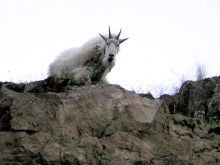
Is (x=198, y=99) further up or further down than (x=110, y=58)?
further down

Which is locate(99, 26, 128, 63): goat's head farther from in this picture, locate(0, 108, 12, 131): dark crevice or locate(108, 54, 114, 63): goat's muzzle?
locate(0, 108, 12, 131): dark crevice

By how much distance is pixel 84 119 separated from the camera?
436 cm

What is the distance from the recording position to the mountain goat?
7.58 metres

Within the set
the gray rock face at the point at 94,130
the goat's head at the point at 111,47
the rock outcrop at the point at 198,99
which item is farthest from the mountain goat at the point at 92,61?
the gray rock face at the point at 94,130

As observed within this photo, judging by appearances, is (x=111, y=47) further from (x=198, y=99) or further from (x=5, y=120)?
(x=5, y=120)

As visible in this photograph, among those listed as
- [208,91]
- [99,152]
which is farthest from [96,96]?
[208,91]

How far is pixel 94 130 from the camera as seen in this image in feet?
14.2

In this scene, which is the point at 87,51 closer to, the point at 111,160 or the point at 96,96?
the point at 96,96

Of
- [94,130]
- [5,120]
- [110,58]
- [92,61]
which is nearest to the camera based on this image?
[5,120]

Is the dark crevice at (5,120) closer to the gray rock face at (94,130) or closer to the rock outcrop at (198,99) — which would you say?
the gray rock face at (94,130)

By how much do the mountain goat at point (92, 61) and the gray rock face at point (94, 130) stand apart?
262cm

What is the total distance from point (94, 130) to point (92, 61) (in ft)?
12.8

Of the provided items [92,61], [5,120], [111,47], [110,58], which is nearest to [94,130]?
[5,120]

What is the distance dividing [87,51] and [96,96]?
3.72 m
